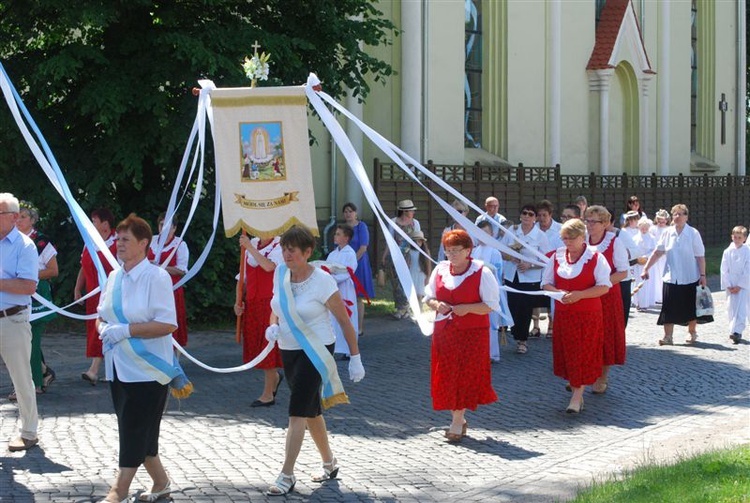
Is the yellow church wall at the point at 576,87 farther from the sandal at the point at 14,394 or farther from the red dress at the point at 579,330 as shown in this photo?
the sandal at the point at 14,394

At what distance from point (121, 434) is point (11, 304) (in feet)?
6.63

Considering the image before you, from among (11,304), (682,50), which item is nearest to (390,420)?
(11,304)

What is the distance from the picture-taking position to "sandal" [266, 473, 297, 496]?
7.11m

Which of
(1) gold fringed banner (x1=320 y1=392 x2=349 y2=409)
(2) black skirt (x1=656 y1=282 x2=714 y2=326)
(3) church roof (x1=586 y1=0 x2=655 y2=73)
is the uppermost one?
(3) church roof (x1=586 y1=0 x2=655 y2=73)

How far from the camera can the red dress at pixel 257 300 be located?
405 inches

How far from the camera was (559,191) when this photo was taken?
28156 millimetres

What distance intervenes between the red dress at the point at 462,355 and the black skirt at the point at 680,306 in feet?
20.6

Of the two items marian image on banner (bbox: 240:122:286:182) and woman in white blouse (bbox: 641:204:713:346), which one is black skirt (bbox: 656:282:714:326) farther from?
marian image on banner (bbox: 240:122:286:182)

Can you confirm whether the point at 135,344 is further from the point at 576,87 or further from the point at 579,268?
the point at 576,87

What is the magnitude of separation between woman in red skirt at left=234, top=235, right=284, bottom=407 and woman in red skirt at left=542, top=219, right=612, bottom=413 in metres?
2.58

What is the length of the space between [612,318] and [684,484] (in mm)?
4053

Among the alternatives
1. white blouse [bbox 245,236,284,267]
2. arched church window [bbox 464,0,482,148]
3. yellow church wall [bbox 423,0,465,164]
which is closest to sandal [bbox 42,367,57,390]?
white blouse [bbox 245,236,284,267]

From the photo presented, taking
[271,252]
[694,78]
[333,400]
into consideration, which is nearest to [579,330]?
[271,252]

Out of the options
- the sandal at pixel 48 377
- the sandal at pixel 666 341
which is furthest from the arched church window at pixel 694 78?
the sandal at pixel 48 377
